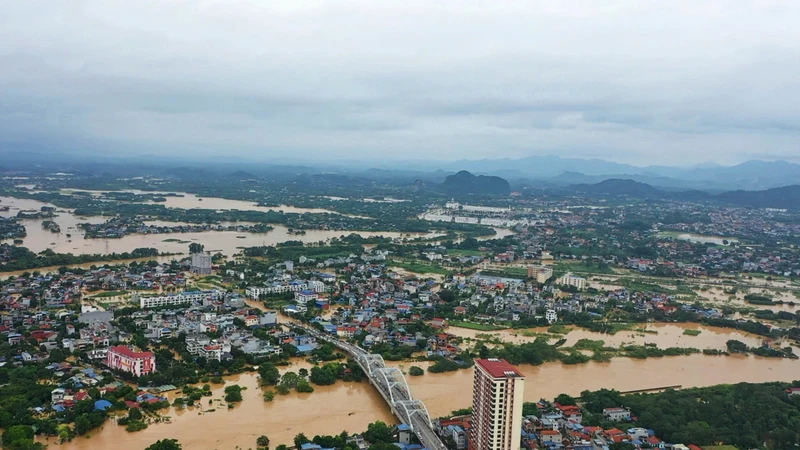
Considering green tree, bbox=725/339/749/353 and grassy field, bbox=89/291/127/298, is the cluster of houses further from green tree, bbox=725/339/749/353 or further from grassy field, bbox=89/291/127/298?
grassy field, bbox=89/291/127/298

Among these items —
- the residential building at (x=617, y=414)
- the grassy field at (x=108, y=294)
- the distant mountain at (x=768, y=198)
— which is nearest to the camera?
the residential building at (x=617, y=414)

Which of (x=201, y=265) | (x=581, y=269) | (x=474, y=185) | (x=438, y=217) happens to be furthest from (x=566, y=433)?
(x=474, y=185)

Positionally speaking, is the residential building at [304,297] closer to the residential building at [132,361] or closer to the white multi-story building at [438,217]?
the residential building at [132,361]

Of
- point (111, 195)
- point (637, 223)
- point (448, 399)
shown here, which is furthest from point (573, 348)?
point (111, 195)

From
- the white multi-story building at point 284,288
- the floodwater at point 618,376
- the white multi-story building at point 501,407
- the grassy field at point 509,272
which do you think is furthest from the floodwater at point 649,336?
the white multi-story building at point 501,407

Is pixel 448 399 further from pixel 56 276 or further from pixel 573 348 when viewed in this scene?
pixel 56 276

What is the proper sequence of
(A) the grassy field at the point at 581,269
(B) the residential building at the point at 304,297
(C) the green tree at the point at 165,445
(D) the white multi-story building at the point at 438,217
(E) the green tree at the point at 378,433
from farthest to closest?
(D) the white multi-story building at the point at 438,217 < (A) the grassy field at the point at 581,269 < (B) the residential building at the point at 304,297 < (E) the green tree at the point at 378,433 < (C) the green tree at the point at 165,445
